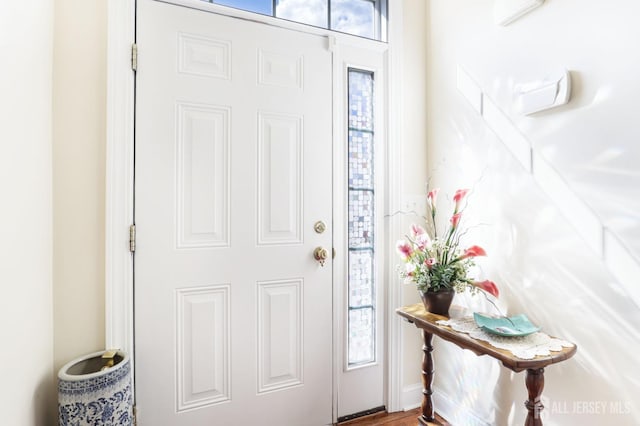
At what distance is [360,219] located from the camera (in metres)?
1.83

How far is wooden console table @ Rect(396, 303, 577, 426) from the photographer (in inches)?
41.9

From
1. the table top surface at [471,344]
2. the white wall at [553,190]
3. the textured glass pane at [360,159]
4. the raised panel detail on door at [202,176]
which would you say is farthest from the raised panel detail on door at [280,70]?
the table top surface at [471,344]

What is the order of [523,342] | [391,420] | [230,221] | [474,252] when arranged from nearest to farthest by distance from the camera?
[523,342] < [474,252] < [230,221] < [391,420]

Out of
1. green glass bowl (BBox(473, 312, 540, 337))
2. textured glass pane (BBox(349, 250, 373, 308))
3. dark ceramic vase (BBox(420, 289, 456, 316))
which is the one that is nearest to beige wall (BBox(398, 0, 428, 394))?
textured glass pane (BBox(349, 250, 373, 308))

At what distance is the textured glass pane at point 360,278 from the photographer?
1810 mm

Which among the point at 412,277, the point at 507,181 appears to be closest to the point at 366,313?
the point at 412,277

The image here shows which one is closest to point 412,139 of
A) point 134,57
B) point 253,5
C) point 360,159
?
point 360,159

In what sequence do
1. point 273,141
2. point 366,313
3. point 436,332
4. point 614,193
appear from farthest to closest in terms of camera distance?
point 366,313
point 273,141
point 436,332
point 614,193

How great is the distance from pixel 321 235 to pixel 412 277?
0.50 m

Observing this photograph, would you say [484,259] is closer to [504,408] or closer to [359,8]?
[504,408]

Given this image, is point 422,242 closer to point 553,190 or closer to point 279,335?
point 553,190

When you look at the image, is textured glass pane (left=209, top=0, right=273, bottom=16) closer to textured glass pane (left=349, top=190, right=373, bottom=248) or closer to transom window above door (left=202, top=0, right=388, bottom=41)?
transom window above door (left=202, top=0, right=388, bottom=41)

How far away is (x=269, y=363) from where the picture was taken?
1.61 metres

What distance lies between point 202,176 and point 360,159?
840mm
